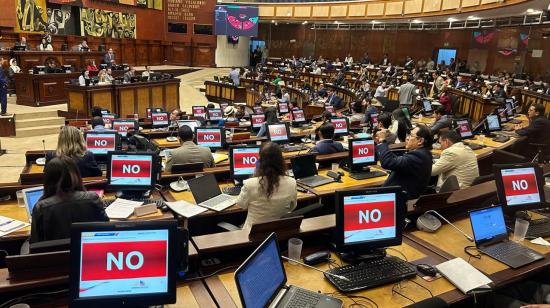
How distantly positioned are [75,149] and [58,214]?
5.99 feet

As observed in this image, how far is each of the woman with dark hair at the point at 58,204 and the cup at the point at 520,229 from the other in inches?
129

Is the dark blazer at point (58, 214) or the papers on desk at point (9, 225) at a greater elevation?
the dark blazer at point (58, 214)

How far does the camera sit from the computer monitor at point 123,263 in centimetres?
198

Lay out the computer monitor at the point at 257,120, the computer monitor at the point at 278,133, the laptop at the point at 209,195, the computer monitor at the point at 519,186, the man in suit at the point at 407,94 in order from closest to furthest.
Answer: the computer monitor at the point at 519,186 < the laptop at the point at 209,195 < the computer monitor at the point at 278,133 < the computer monitor at the point at 257,120 < the man in suit at the point at 407,94

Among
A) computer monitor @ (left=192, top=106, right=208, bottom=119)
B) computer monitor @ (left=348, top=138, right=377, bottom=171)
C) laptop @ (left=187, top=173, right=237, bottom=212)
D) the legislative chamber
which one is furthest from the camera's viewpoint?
computer monitor @ (left=192, top=106, right=208, bottom=119)

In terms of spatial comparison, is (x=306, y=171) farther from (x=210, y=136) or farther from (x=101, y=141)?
(x=101, y=141)

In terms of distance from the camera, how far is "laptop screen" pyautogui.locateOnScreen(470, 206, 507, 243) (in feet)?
9.87

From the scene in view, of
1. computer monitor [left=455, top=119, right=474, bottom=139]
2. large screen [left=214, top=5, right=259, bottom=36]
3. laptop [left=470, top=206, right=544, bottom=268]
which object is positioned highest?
large screen [left=214, top=5, right=259, bottom=36]

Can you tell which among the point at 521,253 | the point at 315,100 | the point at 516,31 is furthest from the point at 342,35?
the point at 521,253

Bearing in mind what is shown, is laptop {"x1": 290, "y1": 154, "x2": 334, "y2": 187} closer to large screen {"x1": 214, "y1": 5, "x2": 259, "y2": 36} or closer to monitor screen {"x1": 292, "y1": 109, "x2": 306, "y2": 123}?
monitor screen {"x1": 292, "y1": 109, "x2": 306, "y2": 123}

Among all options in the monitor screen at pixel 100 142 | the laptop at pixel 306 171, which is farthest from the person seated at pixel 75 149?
the laptop at pixel 306 171

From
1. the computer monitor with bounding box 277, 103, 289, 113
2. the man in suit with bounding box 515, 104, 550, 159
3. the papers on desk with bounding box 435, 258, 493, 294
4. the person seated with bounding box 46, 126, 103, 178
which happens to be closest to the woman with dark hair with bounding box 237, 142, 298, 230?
the papers on desk with bounding box 435, 258, 493, 294

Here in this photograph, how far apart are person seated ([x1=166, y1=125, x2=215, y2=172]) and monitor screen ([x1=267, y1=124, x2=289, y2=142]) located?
1766 millimetres

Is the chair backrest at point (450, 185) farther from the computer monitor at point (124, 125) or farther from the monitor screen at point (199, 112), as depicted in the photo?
the monitor screen at point (199, 112)
